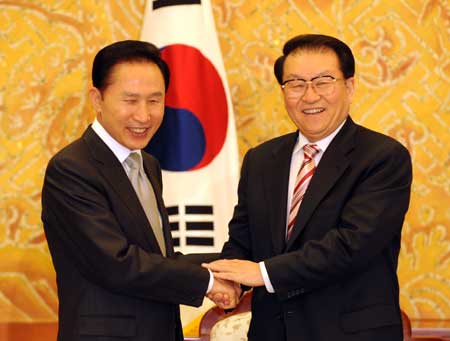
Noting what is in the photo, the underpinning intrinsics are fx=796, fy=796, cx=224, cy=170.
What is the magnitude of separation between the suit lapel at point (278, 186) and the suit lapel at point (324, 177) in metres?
0.05

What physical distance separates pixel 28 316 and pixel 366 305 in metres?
2.43

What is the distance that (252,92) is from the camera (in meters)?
4.30

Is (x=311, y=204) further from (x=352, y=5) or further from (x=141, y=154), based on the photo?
(x=352, y=5)

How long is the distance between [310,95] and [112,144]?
690mm

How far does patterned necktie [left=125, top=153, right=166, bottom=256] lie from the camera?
268cm

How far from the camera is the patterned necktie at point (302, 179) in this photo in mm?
2641

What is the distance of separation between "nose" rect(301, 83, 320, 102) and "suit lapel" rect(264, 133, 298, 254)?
19 cm

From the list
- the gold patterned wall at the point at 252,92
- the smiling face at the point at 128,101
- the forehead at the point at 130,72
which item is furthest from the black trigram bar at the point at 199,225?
the forehead at the point at 130,72

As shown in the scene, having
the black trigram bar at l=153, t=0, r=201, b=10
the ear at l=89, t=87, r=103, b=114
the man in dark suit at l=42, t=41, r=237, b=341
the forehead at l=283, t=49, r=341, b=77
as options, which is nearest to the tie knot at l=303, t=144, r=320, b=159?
the forehead at l=283, t=49, r=341, b=77

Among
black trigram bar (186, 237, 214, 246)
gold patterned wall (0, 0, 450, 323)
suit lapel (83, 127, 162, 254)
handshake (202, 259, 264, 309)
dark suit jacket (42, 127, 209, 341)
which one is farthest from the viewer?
gold patterned wall (0, 0, 450, 323)

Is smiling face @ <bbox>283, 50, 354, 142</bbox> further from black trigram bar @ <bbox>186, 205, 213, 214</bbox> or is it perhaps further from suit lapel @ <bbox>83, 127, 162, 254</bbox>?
black trigram bar @ <bbox>186, 205, 213, 214</bbox>

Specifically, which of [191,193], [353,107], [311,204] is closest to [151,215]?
[311,204]

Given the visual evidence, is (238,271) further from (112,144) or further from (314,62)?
(314,62)

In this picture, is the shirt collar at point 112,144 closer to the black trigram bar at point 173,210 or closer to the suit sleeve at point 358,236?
the suit sleeve at point 358,236
